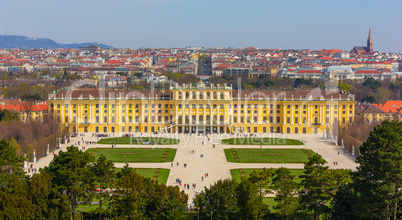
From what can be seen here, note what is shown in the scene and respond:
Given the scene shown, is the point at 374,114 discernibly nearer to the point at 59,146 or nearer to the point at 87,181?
the point at 59,146

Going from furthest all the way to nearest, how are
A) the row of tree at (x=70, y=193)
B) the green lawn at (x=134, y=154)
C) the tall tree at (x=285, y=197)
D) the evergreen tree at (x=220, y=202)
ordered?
the green lawn at (x=134, y=154) < the tall tree at (x=285, y=197) < the evergreen tree at (x=220, y=202) < the row of tree at (x=70, y=193)

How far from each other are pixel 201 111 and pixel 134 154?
66.3ft

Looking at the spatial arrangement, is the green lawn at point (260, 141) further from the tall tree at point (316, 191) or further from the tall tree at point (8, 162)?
the tall tree at point (8, 162)

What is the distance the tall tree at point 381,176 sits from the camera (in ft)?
95.0

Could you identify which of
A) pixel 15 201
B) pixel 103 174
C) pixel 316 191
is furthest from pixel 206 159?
pixel 15 201

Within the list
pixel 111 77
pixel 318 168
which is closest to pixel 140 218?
pixel 318 168

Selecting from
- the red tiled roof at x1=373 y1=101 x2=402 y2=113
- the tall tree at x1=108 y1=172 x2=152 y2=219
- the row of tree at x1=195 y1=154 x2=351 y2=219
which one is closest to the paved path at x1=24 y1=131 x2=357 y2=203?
the row of tree at x1=195 y1=154 x2=351 y2=219

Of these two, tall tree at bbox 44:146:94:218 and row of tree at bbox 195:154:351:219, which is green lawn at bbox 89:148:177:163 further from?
row of tree at bbox 195:154:351:219

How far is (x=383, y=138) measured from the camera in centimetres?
2991

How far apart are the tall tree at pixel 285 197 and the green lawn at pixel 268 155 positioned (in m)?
18.2

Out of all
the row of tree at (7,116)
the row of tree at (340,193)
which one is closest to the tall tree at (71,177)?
the row of tree at (340,193)

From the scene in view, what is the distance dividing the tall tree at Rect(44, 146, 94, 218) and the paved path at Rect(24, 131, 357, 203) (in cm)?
820

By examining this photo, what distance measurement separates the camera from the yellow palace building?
2975 inches

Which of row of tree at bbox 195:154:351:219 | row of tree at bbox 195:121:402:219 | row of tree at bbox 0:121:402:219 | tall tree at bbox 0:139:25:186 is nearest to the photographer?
row of tree at bbox 195:121:402:219
